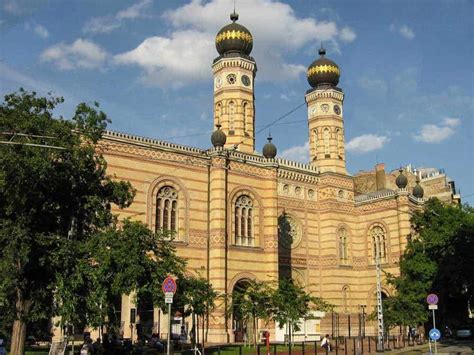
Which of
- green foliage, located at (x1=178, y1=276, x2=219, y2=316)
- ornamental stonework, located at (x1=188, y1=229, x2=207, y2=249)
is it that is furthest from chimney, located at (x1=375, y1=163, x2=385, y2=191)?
green foliage, located at (x1=178, y1=276, x2=219, y2=316)

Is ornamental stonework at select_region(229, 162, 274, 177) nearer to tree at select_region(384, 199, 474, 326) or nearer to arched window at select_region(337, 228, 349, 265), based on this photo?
arched window at select_region(337, 228, 349, 265)

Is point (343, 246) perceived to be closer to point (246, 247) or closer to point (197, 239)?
point (246, 247)

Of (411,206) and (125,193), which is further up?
(411,206)

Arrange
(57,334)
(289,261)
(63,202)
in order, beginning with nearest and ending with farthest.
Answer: (63,202), (57,334), (289,261)

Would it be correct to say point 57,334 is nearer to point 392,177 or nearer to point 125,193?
point 125,193

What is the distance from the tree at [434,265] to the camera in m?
32.5

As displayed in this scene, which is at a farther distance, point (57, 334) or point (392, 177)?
point (392, 177)

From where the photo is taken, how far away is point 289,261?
3912 centimetres

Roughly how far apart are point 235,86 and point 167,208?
39.7 ft

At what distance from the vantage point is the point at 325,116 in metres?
44.9

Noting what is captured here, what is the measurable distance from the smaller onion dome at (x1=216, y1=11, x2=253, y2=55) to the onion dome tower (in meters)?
6.72

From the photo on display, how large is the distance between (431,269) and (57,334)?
22.7 metres

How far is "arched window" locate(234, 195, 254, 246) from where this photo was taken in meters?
34.9

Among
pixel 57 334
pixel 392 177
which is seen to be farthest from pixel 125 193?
pixel 392 177
